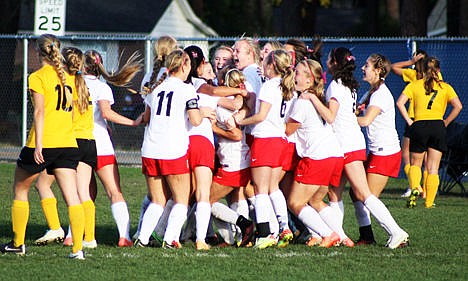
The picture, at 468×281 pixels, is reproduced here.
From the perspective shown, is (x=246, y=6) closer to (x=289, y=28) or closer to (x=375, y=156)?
(x=289, y=28)

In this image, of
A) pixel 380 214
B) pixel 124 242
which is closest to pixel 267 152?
pixel 380 214

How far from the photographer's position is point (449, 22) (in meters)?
23.3

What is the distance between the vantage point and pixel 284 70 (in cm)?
887

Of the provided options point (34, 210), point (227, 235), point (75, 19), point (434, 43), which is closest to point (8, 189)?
point (34, 210)

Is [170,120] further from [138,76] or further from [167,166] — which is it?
[138,76]

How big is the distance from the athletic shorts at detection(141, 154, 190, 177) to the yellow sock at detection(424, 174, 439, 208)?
211 inches

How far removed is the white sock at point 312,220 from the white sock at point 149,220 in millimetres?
1389

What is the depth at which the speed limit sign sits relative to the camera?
15188 mm

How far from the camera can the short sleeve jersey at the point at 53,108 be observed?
776 centimetres

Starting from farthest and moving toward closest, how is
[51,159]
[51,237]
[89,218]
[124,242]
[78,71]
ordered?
[51,237] < [124,242] < [89,218] < [78,71] < [51,159]

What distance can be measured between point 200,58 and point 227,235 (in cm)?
187

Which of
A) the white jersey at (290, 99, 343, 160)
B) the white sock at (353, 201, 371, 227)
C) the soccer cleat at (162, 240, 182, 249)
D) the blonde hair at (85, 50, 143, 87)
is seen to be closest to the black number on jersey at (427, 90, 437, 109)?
the white sock at (353, 201, 371, 227)

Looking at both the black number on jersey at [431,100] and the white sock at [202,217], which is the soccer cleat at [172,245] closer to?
the white sock at [202,217]

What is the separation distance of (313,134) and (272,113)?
17.9 inches
